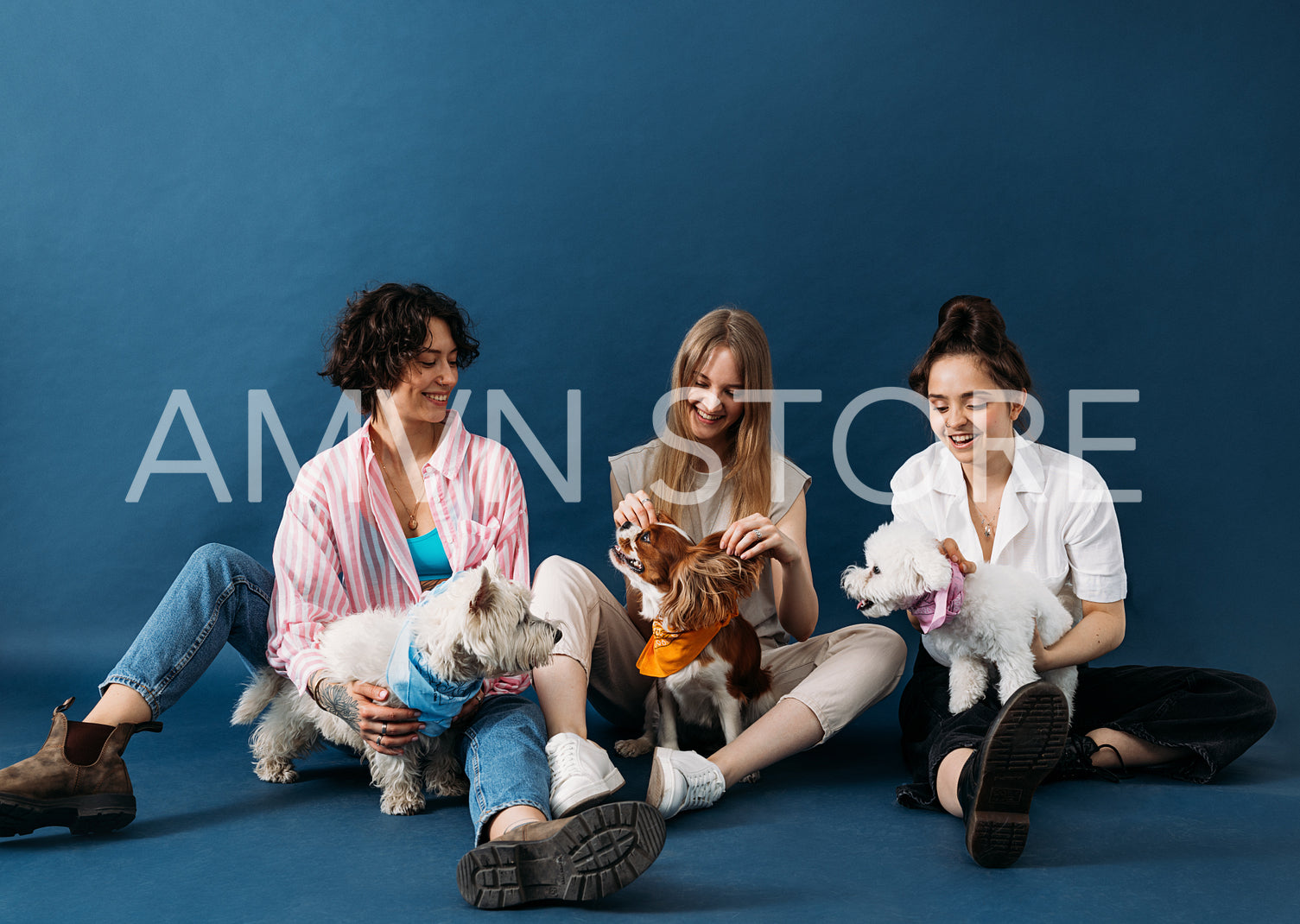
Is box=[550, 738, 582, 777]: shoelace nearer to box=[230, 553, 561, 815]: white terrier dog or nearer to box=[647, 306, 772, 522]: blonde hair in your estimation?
box=[230, 553, 561, 815]: white terrier dog

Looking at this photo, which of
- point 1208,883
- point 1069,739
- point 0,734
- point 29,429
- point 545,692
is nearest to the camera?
point 1208,883

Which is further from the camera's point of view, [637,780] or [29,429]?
[29,429]

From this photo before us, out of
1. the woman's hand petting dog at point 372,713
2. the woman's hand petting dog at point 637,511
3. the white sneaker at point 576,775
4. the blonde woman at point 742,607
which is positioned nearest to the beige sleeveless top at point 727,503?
the blonde woman at point 742,607

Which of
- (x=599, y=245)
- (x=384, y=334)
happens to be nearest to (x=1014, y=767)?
(x=384, y=334)

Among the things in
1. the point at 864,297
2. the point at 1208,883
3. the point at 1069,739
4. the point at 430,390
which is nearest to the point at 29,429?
the point at 430,390

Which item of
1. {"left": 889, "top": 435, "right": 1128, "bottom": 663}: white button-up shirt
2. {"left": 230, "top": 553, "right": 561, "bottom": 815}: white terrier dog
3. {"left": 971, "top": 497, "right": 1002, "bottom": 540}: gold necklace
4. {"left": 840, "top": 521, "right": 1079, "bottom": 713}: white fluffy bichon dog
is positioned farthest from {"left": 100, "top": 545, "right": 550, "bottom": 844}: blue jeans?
{"left": 971, "top": 497, "right": 1002, "bottom": 540}: gold necklace

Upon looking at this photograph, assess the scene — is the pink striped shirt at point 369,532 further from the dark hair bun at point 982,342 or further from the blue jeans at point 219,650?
the dark hair bun at point 982,342

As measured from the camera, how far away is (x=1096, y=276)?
4.16 m

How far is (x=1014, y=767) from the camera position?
2219mm

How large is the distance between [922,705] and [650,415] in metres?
1.66

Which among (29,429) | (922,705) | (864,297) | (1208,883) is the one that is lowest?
(1208,883)

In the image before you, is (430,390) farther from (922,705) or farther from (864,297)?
(864,297)

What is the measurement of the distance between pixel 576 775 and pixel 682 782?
0.87 feet

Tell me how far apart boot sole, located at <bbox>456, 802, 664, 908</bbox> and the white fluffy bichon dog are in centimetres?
90
